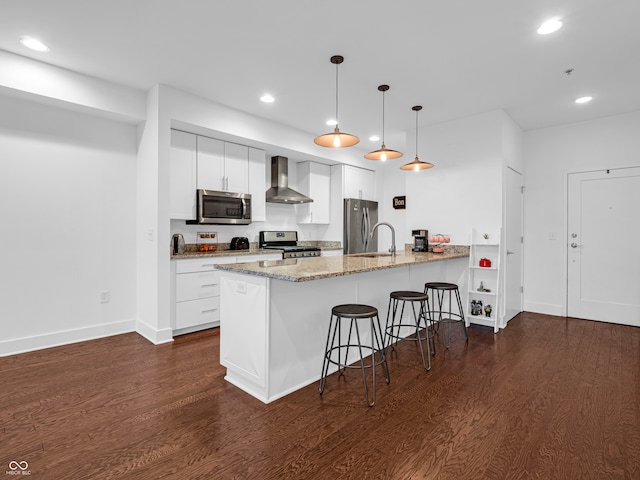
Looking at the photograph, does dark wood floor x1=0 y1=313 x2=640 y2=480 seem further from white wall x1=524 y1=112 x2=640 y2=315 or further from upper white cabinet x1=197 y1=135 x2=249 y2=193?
upper white cabinet x1=197 y1=135 x2=249 y2=193

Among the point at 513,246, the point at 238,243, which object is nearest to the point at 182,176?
the point at 238,243

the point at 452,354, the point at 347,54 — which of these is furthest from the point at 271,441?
the point at 347,54

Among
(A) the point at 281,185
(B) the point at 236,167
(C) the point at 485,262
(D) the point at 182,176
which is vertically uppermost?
(B) the point at 236,167

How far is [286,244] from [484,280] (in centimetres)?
300

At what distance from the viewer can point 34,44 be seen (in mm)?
2768

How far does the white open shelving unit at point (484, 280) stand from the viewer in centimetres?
409

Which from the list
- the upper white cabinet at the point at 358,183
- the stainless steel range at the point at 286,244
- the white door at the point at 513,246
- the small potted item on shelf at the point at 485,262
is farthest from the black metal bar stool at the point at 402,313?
the upper white cabinet at the point at 358,183

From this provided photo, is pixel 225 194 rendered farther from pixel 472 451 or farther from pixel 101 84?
pixel 472 451

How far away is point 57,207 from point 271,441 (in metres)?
3.16

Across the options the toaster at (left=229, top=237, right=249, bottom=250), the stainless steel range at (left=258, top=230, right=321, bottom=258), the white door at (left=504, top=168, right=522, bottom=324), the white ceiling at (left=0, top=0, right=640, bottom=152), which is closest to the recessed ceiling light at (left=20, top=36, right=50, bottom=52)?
the white ceiling at (left=0, top=0, right=640, bottom=152)

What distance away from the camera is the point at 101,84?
11.1 feet

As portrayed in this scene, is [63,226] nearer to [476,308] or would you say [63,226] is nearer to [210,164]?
[210,164]

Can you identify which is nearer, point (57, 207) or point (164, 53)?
point (164, 53)

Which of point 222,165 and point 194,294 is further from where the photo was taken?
point 222,165
